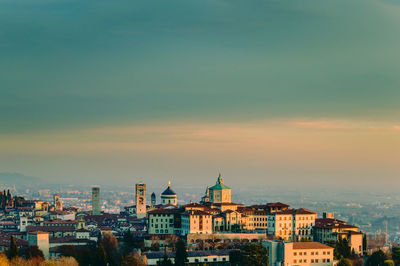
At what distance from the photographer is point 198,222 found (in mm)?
58750

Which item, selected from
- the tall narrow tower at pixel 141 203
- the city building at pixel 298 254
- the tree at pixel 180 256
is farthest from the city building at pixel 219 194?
the tree at pixel 180 256

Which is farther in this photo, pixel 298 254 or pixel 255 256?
pixel 298 254

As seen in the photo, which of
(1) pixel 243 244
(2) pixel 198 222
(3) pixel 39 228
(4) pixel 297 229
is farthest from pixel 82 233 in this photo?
(4) pixel 297 229

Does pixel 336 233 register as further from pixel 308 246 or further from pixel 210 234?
pixel 210 234

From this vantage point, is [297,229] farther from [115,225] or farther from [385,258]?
[115,225]

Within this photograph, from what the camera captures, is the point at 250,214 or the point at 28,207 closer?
the point at 250,214

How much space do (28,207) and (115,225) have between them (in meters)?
14.5

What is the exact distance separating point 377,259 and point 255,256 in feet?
32.9

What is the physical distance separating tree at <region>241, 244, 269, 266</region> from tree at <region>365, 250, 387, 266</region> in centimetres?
878

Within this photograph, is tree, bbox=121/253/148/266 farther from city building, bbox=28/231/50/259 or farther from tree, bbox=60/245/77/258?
city building, bbox=28/231/50/259

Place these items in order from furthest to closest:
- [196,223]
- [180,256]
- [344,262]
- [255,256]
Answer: [196,223] < [344,262] < [255,256] < [180,256]

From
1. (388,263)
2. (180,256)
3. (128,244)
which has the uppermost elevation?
(128,244)

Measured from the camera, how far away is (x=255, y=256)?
49062 mm

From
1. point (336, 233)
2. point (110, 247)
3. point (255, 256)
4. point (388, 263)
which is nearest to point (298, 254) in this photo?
point (255, 256)
